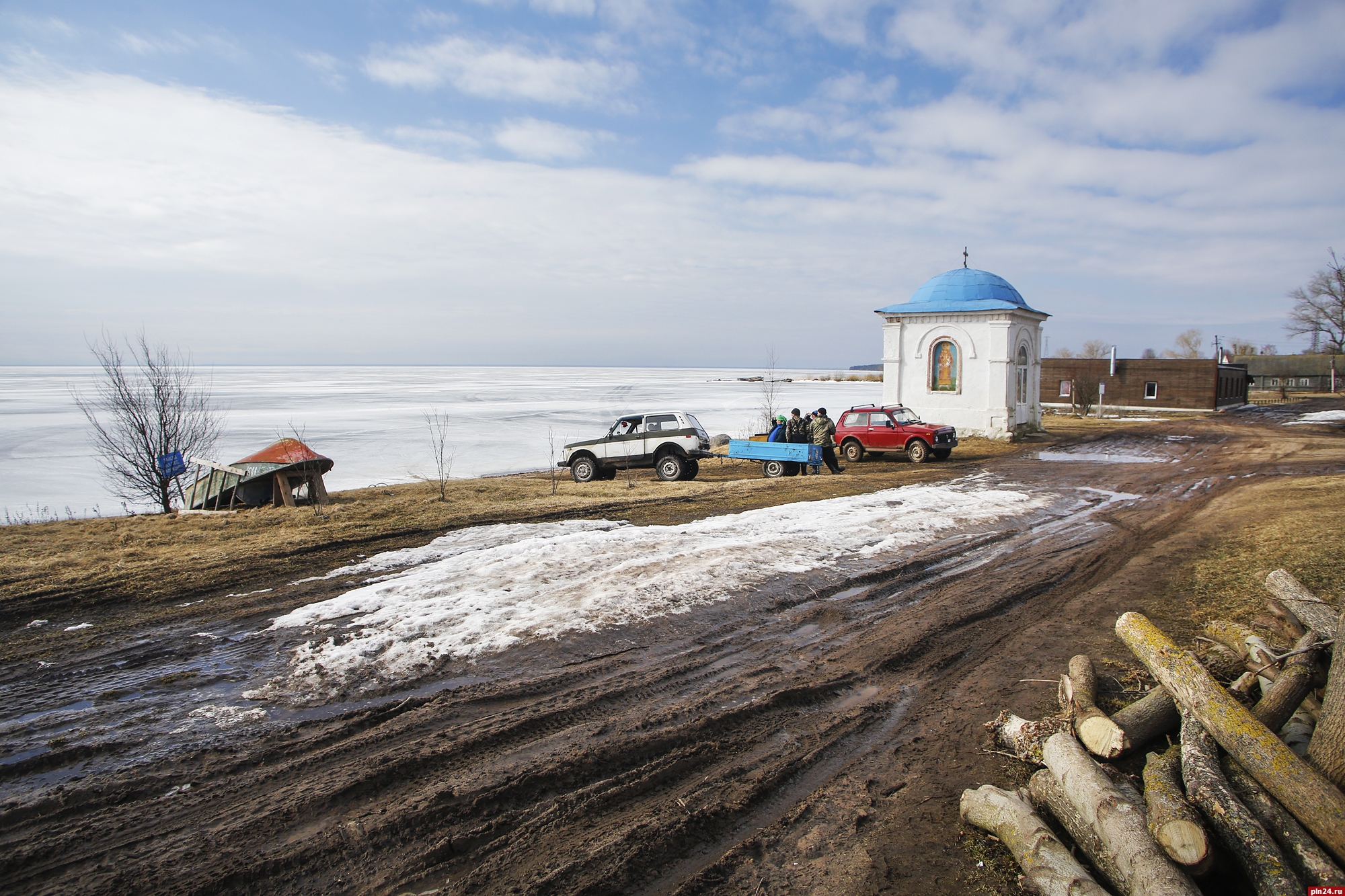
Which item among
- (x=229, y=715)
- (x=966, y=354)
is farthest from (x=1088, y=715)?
(x=966, y=354)

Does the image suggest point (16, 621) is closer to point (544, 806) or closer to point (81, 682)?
point (81, 682)

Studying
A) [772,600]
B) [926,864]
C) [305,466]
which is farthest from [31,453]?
[926,864]

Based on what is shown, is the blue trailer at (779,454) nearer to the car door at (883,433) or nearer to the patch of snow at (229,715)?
the car door at (883,433)

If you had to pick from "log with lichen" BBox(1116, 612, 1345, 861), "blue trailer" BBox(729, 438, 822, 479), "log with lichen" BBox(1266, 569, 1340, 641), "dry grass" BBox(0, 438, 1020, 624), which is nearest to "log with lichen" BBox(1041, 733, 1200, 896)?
"log with lichen" BBox(1116, 612, 1345, 861)

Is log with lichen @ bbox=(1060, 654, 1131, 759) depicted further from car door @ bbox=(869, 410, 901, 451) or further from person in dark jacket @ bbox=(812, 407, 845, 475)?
car door @ bbox=(869, 410, 901, 451)

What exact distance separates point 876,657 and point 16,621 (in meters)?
7.97

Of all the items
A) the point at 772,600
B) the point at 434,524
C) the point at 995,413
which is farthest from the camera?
the point at 995,413

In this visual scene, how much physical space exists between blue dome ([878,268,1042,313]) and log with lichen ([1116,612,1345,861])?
2388 centimetres

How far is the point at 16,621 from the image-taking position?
22.7 ft

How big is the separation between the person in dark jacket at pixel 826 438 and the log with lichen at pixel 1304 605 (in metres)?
12.9

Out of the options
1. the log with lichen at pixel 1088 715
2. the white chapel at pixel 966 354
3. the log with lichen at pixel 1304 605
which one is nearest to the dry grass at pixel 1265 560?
the log with lichen at pixel 1304 605

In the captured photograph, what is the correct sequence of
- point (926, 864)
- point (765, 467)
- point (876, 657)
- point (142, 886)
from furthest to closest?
point (765, 467), point (876, 657), point (926, 864), point (142, 886)

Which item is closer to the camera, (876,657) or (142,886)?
(142,886)

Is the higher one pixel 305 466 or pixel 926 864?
pixel 305 466
